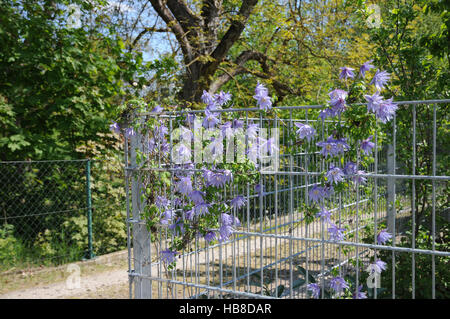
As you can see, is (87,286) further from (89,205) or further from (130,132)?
(130,132)

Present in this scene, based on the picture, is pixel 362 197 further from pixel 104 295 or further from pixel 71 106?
pixel 71 106

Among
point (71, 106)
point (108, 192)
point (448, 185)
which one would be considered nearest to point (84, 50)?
point (71, 106)

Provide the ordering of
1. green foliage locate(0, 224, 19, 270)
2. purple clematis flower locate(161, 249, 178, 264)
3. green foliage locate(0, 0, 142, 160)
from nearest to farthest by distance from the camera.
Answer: purple clematis flower locate(161, 249, 178, 264) → green foliage locate(0, 224, 19, 270) → green foliage locate(0, 0, 142, 160)

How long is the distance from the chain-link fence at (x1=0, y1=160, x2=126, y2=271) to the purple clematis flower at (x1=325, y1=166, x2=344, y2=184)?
4736 millimetres

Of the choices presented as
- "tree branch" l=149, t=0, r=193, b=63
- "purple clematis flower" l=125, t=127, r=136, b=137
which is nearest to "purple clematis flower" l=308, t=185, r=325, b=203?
"purple clematis flower" l=125, t=127, r=136, b=137

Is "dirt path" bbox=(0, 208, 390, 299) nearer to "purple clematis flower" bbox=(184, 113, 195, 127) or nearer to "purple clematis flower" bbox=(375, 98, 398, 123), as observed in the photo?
"purple clematis flower" bbox=(184, 113, 195, 127)

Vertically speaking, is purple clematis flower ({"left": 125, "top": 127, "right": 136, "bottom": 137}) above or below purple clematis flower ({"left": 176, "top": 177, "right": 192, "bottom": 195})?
above

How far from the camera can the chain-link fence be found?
640 centimetres

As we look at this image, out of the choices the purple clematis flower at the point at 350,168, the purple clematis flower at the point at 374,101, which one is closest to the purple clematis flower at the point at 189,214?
the purple clematis flower at the point at 350,168

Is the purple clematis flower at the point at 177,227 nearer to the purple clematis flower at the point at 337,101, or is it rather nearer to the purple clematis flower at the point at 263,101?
the purple clematis flower at the point at 263,101

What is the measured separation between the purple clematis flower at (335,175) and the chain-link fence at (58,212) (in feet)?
15.5

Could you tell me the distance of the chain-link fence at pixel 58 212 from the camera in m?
6.40

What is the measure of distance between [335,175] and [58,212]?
4855mm
